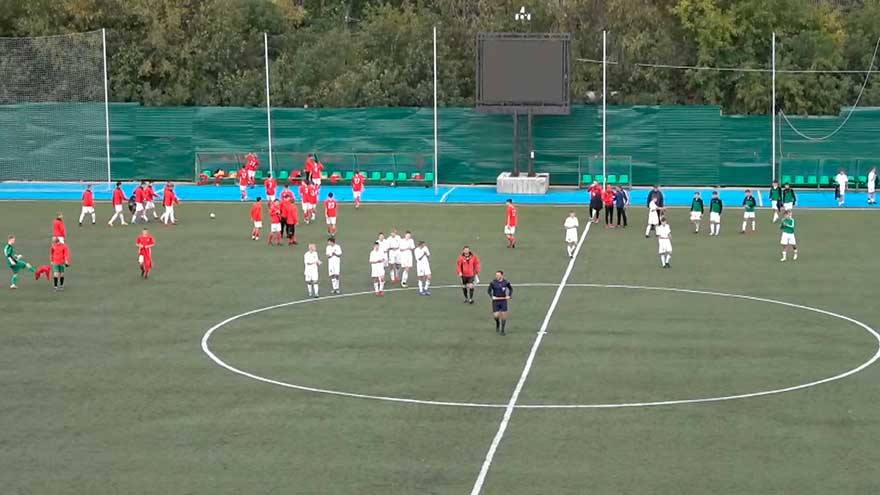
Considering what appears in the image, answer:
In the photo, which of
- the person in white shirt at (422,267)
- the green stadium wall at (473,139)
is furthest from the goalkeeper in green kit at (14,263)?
the green stadium wall at (473,139)

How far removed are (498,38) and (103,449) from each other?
139 feet

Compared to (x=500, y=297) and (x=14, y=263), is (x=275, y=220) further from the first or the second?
(x=500, y=297)

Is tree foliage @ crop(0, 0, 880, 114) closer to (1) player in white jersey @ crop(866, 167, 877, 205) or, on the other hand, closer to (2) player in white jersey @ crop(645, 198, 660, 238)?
(1) player in white jersey @ crop(866, 167, 877, 205)

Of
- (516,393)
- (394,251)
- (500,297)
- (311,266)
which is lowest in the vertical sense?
(516,393)

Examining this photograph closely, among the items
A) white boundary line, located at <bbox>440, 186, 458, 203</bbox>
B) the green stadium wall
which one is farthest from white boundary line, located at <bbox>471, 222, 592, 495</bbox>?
the green stadium wall

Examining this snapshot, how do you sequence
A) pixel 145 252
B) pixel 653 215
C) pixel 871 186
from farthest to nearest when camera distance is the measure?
pixel 871 186 → pixel 653 215 → pixel 145 252

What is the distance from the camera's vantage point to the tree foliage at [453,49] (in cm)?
7188

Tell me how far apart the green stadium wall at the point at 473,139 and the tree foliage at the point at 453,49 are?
145 inches

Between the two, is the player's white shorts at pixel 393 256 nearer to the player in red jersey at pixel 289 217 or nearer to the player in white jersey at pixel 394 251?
the player in white jersey at pixel 394 251

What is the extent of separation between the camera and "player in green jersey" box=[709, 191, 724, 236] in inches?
1951

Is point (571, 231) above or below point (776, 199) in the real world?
below

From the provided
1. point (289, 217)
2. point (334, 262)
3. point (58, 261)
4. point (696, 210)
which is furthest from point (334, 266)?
point (696, 210)

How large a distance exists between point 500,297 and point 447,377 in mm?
4302

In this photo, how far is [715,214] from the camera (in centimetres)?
5009
